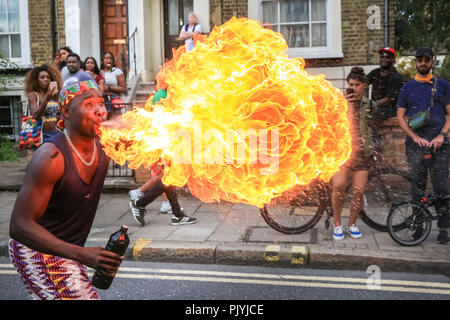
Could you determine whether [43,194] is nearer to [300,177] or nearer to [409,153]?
[300,177]

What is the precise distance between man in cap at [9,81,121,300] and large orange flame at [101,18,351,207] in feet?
1.93

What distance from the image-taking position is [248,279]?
538cm

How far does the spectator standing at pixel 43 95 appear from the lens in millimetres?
7969

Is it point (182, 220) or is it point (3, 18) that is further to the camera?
point (3, 18)

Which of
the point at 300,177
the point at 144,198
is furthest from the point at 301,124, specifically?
the point at 144,198

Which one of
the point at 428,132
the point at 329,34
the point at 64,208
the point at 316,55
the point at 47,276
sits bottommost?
the point at 47,276

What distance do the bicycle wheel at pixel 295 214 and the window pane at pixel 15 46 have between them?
11195 mm

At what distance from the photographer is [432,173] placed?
21.1 feet

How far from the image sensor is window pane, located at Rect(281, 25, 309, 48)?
13.3m

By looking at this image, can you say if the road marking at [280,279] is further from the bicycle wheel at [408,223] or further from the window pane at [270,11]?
the window pane at [270,11]

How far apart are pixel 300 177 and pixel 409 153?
2343 millimetres

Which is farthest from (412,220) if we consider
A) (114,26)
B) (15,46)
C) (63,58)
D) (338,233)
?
(15,46)

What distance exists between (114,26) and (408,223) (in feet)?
37.6

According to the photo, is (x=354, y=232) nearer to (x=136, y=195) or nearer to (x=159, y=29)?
(x=136, y=195)
